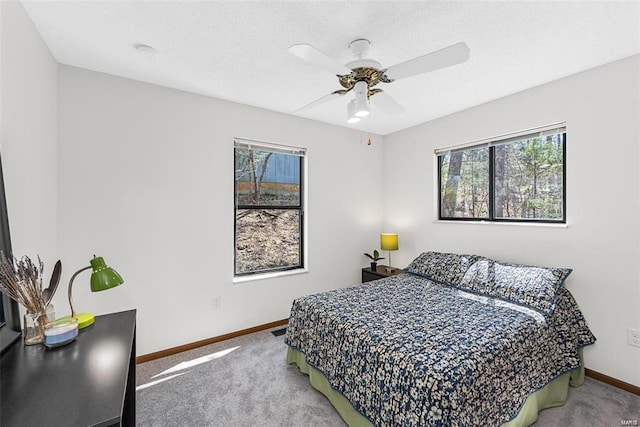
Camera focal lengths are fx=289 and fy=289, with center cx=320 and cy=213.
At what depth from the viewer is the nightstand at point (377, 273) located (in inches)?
143

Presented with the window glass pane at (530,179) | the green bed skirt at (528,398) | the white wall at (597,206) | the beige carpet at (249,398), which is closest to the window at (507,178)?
the window glass pane at (530,179)

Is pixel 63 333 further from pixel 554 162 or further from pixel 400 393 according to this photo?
pixel 554 162

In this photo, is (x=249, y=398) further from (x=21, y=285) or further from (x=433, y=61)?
(x=433, y=61)

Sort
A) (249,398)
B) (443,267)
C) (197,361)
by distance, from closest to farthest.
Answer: (249,398) → (197,361) → (443,267)

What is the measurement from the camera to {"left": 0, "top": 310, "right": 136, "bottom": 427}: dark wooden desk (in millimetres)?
841

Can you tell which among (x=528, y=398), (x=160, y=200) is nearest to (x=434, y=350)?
(x=528, y=398)

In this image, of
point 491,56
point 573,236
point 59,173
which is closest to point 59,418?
point 59,173

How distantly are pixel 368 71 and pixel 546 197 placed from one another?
2186mm

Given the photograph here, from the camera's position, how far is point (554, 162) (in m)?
2.67

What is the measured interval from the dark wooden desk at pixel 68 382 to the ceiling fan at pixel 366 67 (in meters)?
1.57

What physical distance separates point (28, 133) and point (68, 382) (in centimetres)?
150

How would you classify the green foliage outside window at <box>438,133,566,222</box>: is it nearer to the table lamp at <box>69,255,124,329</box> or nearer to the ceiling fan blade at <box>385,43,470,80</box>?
the ceiling fan blade at <box>385,43,470,80</box>

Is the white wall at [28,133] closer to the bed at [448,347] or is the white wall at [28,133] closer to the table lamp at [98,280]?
the table lamp at [98,280]

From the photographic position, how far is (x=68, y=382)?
100 centimetres
